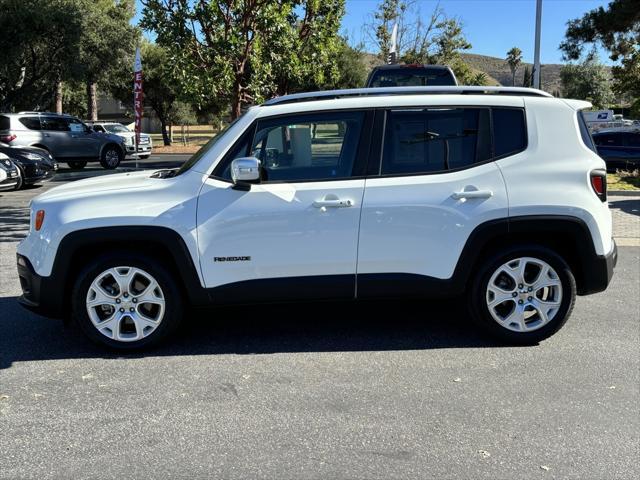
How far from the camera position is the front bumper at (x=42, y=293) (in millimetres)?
4379

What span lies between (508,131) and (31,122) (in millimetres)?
18205

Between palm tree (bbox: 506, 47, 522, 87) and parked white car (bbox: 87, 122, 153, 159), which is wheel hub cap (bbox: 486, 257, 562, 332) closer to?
parked white car (bbox: 87, 122, 153, 159)

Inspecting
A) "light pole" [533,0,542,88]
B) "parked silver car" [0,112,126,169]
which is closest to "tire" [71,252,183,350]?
"light pole" [533,0,542,88]

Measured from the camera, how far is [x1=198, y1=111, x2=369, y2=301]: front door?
4.36 m

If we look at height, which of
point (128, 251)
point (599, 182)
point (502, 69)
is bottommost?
point (128, 251)

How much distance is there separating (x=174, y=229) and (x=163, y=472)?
182 cm

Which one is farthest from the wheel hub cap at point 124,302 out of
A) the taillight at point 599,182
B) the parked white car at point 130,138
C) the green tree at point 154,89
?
the green tree at point 154,89

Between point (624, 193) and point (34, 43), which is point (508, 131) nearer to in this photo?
point (624, 193)

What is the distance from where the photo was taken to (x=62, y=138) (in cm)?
2014

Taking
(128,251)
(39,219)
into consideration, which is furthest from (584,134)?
(39,219)

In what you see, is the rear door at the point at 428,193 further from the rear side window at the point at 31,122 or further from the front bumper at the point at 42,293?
the rear side window at the point at 31,122

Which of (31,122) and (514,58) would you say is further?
(514,58)

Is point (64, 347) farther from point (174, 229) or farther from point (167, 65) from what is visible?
point (167, 65)

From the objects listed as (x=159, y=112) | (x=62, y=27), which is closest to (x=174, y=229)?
(x=62, y=27)
